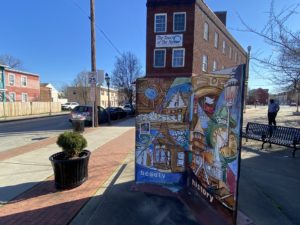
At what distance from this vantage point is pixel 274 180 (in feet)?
16.9

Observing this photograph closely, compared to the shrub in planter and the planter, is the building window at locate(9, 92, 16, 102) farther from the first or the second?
the shrub in planter

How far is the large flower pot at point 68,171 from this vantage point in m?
4.47

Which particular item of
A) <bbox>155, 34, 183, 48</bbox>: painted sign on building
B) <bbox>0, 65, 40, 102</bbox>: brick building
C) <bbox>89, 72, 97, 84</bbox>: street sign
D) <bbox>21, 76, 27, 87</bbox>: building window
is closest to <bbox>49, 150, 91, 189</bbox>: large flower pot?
<bbox>89, 72, 97, 84</bbox>: street sign

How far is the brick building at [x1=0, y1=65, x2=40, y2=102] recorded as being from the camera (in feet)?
105

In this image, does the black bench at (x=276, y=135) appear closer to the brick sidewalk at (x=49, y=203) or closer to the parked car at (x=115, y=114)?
the brick sidewalk at (x=49, y=203)

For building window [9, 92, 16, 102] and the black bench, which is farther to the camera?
building window [9, 92, 16, 102]

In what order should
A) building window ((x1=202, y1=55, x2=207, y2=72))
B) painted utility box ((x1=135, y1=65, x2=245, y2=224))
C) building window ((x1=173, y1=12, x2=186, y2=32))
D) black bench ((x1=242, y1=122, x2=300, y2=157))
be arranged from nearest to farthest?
painted utility box ((x1=135, y1=65, x2=245, y2=224))
black bench ((x1=242, y1=122, x2=300, y2=157))
building window ((x1=173, y1=12, x2=186, y2=32))
building window ((x1=202, y1=55, x2=207, y2=72))

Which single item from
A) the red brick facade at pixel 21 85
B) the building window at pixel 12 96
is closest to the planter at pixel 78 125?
the red brick facade at pixel 21 85

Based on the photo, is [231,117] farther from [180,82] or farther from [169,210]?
[169,210]

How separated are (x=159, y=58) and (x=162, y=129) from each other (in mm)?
17858

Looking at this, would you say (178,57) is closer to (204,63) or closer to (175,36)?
(175,36)

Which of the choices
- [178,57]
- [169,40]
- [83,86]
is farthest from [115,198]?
[83,86]

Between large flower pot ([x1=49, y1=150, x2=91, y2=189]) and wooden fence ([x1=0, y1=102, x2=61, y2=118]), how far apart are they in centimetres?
2500

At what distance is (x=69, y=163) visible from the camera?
4.51 meters
